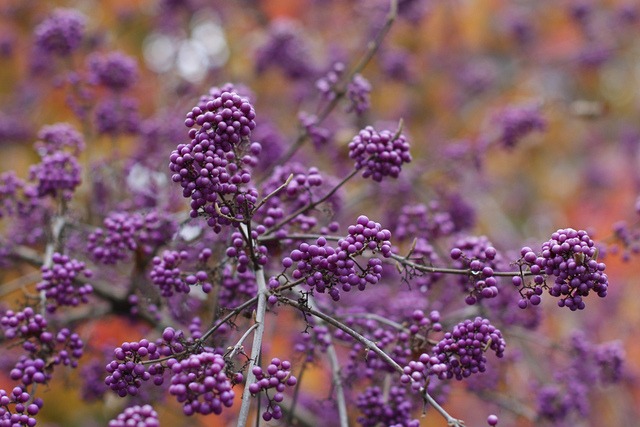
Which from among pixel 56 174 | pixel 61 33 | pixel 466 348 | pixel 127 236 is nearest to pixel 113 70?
pixel 61 33

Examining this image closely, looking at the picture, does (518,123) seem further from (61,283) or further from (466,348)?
(61,283)

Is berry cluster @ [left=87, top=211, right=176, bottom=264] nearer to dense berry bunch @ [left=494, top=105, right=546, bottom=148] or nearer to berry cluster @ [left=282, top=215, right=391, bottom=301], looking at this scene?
berry cluster @ [left=282, top=215, right=391, bottom=301]

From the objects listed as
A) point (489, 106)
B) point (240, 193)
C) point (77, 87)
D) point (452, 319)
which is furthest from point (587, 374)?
point (489, 106)

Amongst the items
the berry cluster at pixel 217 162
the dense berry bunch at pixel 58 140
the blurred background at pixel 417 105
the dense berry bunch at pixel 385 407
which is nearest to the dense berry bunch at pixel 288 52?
the blurred background at pixel 417 105

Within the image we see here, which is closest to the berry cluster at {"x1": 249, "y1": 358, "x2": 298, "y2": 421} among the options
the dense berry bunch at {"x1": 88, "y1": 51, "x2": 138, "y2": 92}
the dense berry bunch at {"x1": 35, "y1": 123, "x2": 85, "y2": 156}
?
the dense berry bunch at {"x1": 35, "y1": 123, "x2": 85, "y2": 156}

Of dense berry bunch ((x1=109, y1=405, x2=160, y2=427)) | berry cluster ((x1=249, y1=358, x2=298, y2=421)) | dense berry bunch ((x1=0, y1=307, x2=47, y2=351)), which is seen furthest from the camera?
dense berry bunch ((x1=0, y1=307, x2=47, y2=351))

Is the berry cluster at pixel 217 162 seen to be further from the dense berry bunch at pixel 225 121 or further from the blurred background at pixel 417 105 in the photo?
the blurred background at pixel 417 105

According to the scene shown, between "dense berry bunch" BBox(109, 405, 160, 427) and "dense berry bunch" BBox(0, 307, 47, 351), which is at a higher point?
"dense berry bunch" BBox(0, 307, 47, 351)
